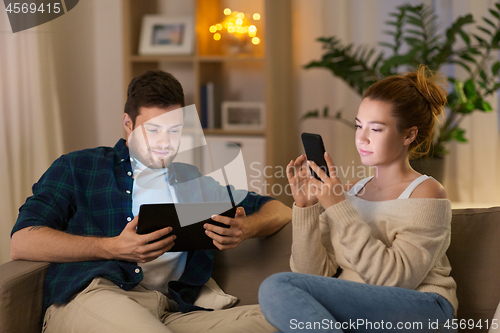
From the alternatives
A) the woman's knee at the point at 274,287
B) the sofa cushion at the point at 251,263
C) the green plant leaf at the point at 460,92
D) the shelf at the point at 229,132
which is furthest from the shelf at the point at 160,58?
the woman's knee at the point at 274,287

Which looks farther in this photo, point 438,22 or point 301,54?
point 301,54

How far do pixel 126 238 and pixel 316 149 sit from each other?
1.68ft

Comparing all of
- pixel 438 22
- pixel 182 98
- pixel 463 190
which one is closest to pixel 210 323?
pixel 182 98

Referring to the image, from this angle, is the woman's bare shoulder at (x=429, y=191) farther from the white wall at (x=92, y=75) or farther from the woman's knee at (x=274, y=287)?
the white wall at (x=92, y=75)

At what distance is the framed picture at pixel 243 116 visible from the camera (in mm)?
2848

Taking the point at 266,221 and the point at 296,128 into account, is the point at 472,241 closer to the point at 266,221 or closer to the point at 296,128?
the point at 266,221

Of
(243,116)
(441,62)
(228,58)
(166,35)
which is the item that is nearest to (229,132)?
(243,116)

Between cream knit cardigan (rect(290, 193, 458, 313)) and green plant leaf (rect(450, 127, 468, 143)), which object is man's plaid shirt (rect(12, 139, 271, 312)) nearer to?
cream knit cardigan (rect(290, 193, 458, 313))

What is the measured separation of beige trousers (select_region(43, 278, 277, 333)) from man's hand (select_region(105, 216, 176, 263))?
9 centimetres

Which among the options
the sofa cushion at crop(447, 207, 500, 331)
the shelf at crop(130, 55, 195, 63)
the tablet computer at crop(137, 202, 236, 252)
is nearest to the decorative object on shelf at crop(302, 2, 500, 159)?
the shelf at crop(130, 55, 195, 63)

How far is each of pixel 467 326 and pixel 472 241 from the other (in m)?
0.22

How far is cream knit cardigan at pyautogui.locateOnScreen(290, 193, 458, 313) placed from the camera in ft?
3.30

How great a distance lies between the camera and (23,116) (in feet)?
7.72

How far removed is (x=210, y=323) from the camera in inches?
46.7
